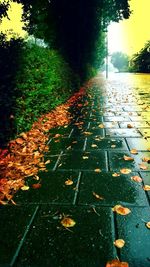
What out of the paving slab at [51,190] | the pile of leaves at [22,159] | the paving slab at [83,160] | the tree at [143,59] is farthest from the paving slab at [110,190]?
the tree at [143,59]

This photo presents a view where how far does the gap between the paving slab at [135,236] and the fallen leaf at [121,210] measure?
0.05 metres

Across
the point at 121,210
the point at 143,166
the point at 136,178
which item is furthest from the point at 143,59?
the point at 121,210

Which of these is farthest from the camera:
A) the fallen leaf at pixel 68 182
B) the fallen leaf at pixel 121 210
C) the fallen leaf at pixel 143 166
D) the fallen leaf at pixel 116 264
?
the fallen leaf at pixel 143 166

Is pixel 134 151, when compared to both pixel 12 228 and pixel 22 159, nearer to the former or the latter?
pixel 22 159

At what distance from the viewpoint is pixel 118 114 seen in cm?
830

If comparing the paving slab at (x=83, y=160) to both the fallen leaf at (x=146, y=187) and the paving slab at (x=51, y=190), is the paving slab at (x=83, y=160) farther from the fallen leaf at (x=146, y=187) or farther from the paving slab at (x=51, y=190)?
the fallen leaf at (x=146, y=187)

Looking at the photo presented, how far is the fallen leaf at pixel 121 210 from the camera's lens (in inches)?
110

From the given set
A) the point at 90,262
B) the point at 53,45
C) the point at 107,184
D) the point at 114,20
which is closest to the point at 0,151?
the point at 107,184

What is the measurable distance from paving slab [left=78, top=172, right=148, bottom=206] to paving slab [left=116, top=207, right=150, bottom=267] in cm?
23

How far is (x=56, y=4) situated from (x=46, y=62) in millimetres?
9676

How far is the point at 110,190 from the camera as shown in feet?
10.7

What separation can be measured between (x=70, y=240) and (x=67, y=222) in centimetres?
27

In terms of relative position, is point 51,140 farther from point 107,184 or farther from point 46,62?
point 46,62

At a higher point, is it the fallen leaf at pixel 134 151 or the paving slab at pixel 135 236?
the fallen leaf at pixel 134 151
